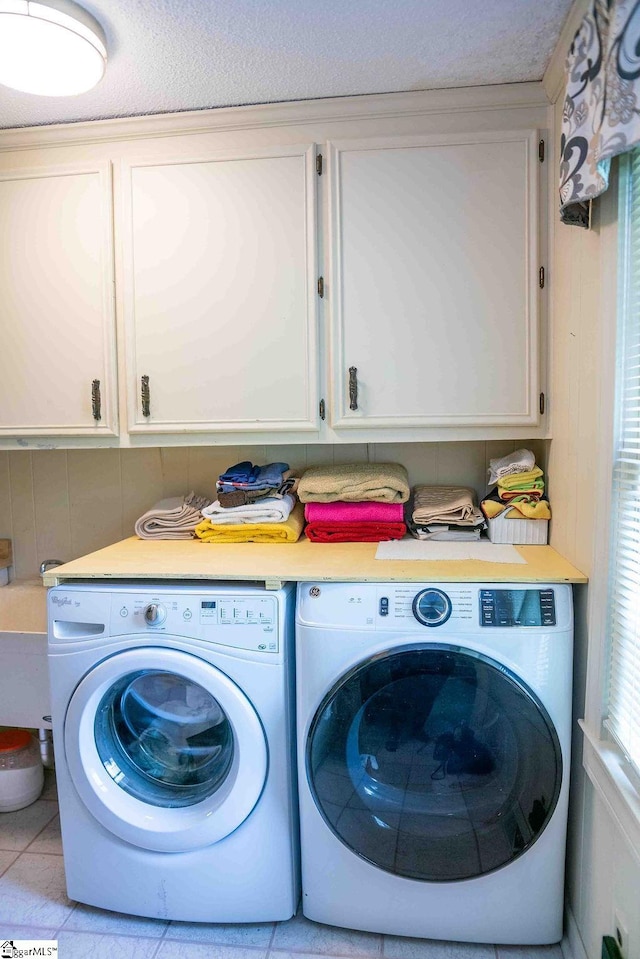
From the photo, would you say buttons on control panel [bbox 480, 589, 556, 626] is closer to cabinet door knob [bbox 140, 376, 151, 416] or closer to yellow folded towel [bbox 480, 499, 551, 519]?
yellow folded towel [bbox 480, 499, 551, 519]

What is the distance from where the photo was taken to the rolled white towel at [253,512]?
184 centimetres

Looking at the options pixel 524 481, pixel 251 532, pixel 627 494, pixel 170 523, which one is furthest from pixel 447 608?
pixel 170 523

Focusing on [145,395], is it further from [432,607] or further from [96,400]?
[432,607]

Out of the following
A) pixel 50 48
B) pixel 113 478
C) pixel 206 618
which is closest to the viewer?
pixel 50 48

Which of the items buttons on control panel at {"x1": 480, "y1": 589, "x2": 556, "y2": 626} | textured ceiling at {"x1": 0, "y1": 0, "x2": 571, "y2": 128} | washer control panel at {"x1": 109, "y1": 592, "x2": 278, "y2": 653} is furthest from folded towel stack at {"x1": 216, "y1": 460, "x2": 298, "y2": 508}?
textured ceiling at {"x1": 0, "y1": 0, "x2": 571, "y2": 128}

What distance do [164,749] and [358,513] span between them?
2.87ft

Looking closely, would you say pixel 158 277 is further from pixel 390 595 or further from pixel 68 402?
pixel 390 595

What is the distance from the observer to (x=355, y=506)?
1.85m

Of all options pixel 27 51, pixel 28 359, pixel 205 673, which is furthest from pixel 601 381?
pixel 28 359

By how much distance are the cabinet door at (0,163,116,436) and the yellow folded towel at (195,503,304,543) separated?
45 centimetres

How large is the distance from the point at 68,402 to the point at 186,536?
0.58 meters

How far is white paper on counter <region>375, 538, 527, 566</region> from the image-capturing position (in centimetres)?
161

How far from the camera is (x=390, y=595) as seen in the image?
1.45 metres

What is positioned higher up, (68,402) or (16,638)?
(68,402)
